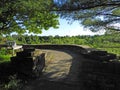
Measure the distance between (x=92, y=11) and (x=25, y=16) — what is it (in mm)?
4988

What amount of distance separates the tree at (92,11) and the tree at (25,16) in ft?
5.28

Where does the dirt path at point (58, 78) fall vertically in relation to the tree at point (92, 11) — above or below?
below

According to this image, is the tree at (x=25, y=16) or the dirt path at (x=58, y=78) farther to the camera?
the tree at (x=25, y=16)

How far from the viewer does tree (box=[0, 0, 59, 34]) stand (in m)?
15.9

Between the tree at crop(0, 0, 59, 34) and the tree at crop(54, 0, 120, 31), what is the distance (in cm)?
161

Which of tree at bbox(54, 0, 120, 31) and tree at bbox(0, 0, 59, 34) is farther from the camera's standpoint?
tree at bbox(0, 0, 59, 34)

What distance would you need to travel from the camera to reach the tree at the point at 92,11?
12.2 metres

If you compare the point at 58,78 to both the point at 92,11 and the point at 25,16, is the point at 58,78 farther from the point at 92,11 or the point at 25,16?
the point at 25,16

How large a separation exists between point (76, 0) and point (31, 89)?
442cm

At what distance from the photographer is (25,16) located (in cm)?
1805

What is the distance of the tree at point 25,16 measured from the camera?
15852 mm

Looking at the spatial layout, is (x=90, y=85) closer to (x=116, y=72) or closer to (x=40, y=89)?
(x=116, y=72)

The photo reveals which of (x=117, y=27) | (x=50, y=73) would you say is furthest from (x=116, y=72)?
(x=117, y=27)

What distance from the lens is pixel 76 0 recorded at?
1216 cm
